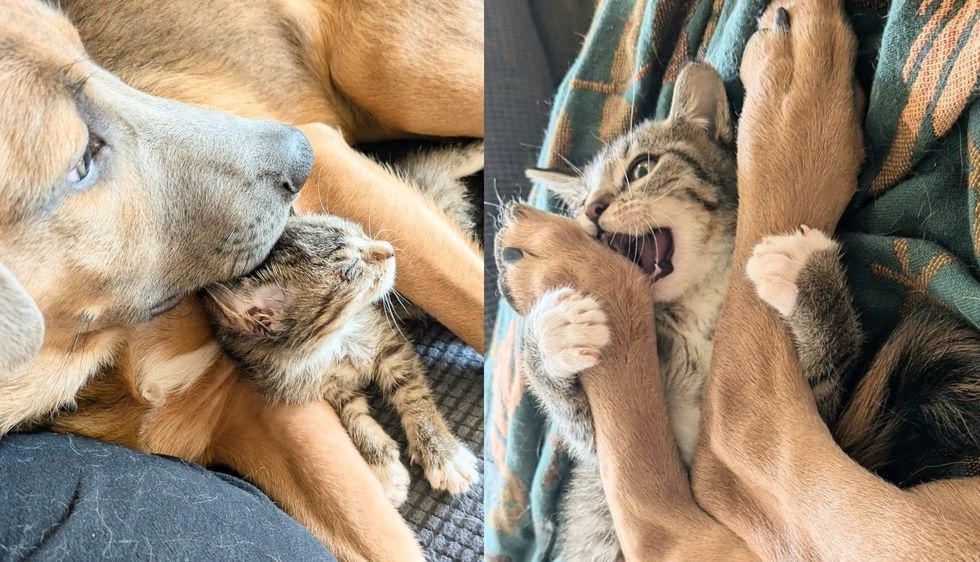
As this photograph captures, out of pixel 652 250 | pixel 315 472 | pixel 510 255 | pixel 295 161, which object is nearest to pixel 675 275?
pixel 652 250

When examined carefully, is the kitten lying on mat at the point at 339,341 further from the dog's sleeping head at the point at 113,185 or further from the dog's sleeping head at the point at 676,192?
the dog's sleeping head at the point at 676,192

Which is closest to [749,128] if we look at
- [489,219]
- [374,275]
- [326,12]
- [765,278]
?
[765,278]

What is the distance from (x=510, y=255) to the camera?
0.54 m

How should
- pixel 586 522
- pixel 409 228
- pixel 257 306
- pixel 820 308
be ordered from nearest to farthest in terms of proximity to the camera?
1. pixel 820 308
2. pixel 586 522
3. pixel 257 306
4. pixel 409 228

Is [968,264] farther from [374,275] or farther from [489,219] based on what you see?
[374,275]

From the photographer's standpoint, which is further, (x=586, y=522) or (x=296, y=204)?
(x=296, y=204)

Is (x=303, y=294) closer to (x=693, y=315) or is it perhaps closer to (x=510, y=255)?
(x=510, y=255)

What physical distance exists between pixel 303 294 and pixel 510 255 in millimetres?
297

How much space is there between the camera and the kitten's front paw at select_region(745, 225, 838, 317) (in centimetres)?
39

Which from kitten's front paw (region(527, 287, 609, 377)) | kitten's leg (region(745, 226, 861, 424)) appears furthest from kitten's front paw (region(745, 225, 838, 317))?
kitten's front paw (region(527, 287, 609, 377))

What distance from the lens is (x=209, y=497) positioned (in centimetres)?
63

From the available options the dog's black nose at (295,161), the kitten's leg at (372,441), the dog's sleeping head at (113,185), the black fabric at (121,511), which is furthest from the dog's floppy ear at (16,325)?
the kitten's leg at (372,441)

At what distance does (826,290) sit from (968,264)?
0.07 m

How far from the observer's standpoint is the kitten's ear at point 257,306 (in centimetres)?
70
